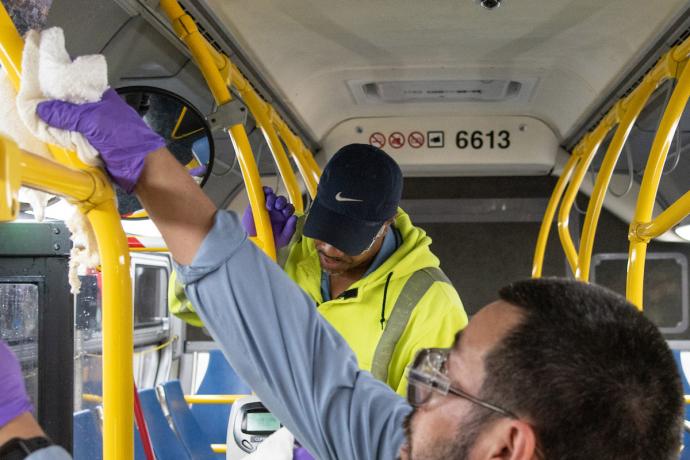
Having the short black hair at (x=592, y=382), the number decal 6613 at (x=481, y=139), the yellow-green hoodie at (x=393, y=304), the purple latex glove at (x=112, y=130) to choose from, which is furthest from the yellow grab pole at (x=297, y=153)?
the short black hair at (x=592, y=382)

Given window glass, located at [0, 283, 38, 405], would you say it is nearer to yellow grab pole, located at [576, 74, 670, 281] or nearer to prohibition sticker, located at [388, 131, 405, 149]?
yellow grab pole, located at [576, 74, 670, 281]

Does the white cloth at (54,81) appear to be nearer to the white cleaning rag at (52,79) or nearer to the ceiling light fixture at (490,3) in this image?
the white cleaning rag at (52,79)

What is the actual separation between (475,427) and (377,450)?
413 mm

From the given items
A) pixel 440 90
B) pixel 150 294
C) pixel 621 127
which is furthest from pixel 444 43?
pixel 150 294

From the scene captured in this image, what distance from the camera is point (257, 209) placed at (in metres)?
2.70

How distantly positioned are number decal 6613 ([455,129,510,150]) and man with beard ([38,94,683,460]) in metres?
3.87

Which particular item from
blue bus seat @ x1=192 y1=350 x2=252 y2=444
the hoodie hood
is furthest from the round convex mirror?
blue bus seat @ x1=192 y1=350 x2=252 y2=444

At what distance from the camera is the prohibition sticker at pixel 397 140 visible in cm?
536

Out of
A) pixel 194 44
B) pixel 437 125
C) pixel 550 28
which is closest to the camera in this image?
pixel 194 44

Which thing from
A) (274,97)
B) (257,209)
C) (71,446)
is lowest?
(71,446)

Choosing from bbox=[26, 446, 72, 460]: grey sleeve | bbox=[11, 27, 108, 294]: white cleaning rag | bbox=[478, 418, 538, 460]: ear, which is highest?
bbox=[11, 27, 108, 294]: white cleaning rag

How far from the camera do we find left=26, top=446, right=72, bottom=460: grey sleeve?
1.08m

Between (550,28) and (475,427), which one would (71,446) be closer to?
(475,427)

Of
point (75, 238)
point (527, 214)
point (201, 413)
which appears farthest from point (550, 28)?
point (201, 413)
